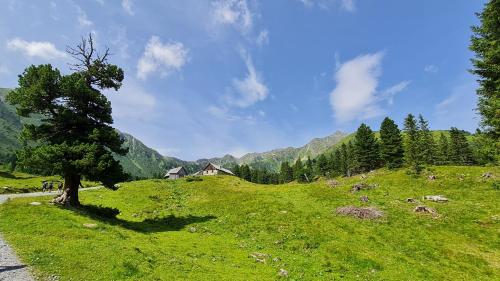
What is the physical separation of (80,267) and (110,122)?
73.9 feet

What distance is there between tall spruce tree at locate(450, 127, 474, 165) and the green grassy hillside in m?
73.8

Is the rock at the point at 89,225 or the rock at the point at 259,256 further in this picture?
the rock at the point at 89,225

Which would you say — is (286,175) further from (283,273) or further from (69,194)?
(283,273)

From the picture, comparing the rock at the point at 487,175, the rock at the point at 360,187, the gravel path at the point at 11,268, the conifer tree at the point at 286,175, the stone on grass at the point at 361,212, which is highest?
the conifer tree at the point at 286,175

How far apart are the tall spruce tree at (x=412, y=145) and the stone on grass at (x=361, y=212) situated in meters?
31.8

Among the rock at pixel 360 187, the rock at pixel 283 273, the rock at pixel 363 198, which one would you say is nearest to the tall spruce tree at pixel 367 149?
the rock at pixel 360 187

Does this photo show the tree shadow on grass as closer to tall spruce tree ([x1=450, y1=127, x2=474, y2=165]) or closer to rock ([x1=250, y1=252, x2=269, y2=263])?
rock ([x1=250, y1=252, x2=269, y2=263])

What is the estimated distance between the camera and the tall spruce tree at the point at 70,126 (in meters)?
30.6

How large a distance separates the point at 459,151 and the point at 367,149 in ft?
128

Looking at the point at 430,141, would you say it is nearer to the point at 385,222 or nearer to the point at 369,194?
the point at 369,194

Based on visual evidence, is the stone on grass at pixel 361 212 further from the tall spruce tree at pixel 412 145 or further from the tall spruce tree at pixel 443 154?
the tall spruce tree at pixel 443 154

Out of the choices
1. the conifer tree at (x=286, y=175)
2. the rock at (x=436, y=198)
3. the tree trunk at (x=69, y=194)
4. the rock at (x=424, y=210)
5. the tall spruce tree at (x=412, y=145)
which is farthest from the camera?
the conifer tree at (x=286, y=175)

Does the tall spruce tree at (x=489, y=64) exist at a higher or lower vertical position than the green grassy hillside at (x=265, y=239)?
higher

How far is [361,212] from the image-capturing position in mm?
39531
